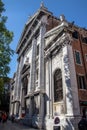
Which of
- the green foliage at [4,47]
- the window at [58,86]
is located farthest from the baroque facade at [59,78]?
the green foliage at [4,47]

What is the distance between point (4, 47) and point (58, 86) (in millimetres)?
6755

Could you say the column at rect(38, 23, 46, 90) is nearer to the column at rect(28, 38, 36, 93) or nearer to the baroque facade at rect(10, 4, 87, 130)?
the baroque facade at rect(10, 4, 87, 130)

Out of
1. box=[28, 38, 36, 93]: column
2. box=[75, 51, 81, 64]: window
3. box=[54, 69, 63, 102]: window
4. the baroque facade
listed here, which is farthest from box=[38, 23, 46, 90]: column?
box=[75, 51, 81, 64]: window

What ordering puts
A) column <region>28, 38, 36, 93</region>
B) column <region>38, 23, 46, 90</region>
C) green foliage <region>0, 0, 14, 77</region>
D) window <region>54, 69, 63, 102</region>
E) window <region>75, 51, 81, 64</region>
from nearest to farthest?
green foliage <region>0, 0, 14, 77</region>
window <region>54, 69, 63, 102</region>
window <region>75, 51, 81, 64</region>
column <region>38, 23, 46, 90</region>
column <region>28, 38, 36, 93</region>

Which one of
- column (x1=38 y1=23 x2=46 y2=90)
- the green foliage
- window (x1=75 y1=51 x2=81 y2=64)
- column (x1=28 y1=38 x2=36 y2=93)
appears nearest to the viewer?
the green foliage

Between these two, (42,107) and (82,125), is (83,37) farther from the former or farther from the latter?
(82,125)

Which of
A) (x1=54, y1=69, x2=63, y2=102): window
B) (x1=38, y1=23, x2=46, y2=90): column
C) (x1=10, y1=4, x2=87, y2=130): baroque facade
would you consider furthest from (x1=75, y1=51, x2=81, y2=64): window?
(x1=38, y1=23, x2=46, y2=90): column

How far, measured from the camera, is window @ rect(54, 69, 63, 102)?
605 inches

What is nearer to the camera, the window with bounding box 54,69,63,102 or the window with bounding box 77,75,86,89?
the window with bounding box 77,75,86,89

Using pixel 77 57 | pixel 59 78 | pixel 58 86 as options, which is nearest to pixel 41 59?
pixel 59 78

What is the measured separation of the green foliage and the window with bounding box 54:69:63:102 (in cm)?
545

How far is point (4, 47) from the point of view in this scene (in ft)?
45.2

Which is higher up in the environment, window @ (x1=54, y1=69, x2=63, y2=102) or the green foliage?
the green foliage

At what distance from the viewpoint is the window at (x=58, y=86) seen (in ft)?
50.4
